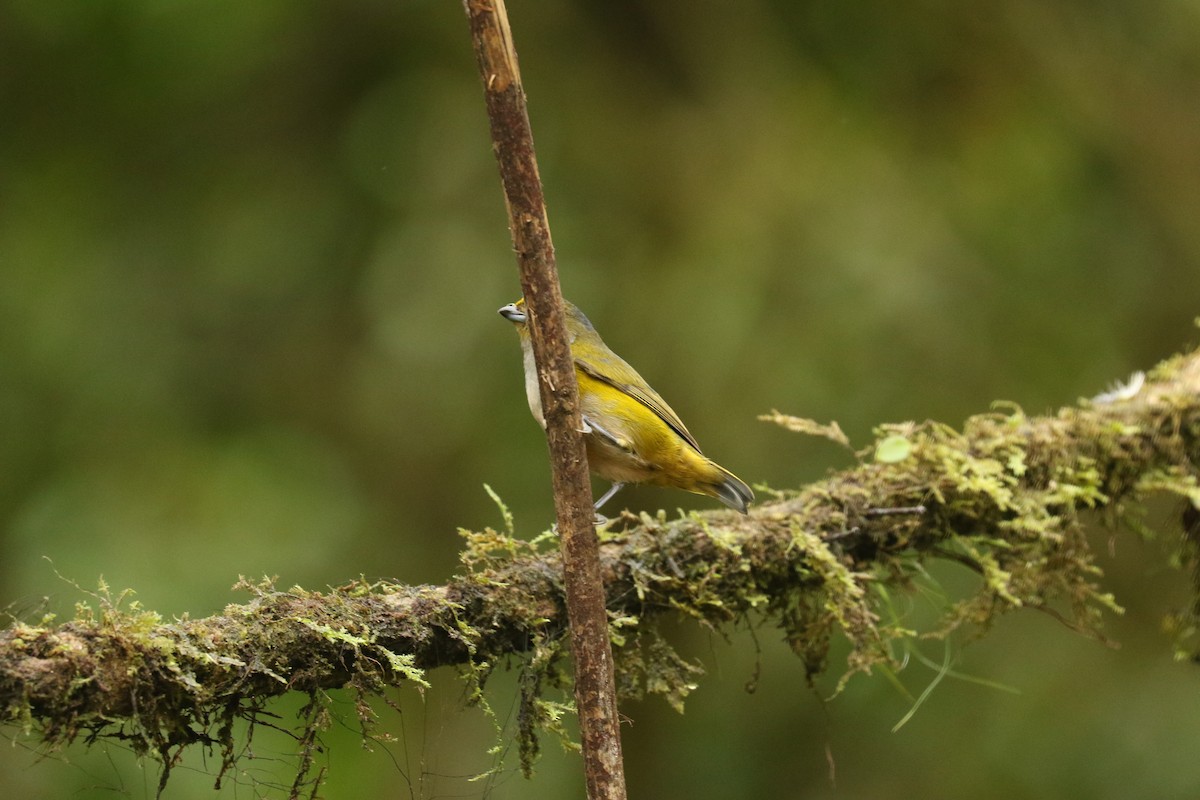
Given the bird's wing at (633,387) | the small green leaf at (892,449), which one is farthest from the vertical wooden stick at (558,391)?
the small green leaf at (892,449)

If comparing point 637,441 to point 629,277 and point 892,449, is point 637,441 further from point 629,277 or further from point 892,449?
point 629,277

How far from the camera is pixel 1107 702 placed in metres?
5.73

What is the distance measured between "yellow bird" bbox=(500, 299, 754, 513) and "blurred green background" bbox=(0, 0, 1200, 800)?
1.89 metres

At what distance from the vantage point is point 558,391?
2.26 meters

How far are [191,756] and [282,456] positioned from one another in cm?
149

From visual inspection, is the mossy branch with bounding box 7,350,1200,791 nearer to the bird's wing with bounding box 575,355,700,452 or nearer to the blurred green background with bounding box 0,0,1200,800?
the bird's wing with bounding box 575,355,700,452

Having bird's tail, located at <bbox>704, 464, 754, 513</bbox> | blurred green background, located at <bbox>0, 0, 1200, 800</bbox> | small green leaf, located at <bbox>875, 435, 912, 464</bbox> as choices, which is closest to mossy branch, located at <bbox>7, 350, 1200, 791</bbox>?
small green leaf, located at <bbox>875, 435, 912, 464</bbox>

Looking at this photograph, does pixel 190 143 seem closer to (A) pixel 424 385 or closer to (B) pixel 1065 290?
(A) pixel 424 385

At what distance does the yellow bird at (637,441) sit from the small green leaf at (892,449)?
42cm

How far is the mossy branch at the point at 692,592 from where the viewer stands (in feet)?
6.81

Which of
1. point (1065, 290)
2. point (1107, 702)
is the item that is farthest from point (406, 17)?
point (1107, 702)

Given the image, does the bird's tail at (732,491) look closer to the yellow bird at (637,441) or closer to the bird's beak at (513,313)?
the yellow bird at (637,441)

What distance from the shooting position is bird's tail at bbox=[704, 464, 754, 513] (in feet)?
11.4

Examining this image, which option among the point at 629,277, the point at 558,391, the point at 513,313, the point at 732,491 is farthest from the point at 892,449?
the point at 629,277
